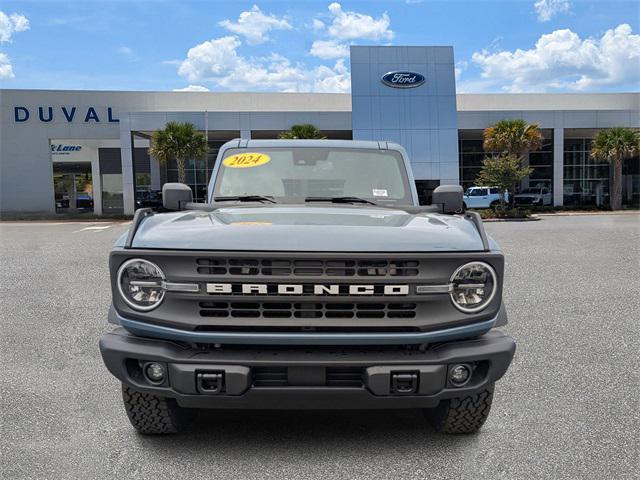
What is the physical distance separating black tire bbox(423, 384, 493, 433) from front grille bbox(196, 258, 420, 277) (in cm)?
106

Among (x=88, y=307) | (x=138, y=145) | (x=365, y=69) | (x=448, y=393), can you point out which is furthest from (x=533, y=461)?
(x=138, y=145)

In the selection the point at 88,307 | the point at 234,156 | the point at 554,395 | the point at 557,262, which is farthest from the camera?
the point at 557,262

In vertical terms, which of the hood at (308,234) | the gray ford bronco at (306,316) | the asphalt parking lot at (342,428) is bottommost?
the asphalt parking lot at (342,428)

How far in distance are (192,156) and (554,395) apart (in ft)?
101

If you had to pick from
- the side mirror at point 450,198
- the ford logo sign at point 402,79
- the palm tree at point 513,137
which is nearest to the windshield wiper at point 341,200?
the side mirror at point 450,198

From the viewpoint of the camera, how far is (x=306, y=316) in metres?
2.82

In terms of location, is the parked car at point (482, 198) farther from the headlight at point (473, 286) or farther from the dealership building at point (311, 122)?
the headlight at point (473, 286)

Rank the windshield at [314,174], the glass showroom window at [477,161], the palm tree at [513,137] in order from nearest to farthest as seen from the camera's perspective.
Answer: the windshield at [314,174] < the palm tree at [513,137] < the glass showroom window at [477,161]

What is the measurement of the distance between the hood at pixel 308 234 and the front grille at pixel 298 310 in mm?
282

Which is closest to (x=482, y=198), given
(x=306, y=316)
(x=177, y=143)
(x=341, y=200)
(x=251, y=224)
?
(x=177, y=143)

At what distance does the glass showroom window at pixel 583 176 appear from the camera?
41.8 meters

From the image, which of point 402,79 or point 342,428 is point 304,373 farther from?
point 402,79

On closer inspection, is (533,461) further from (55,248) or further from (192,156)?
(192,156)

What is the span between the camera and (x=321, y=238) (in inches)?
112
